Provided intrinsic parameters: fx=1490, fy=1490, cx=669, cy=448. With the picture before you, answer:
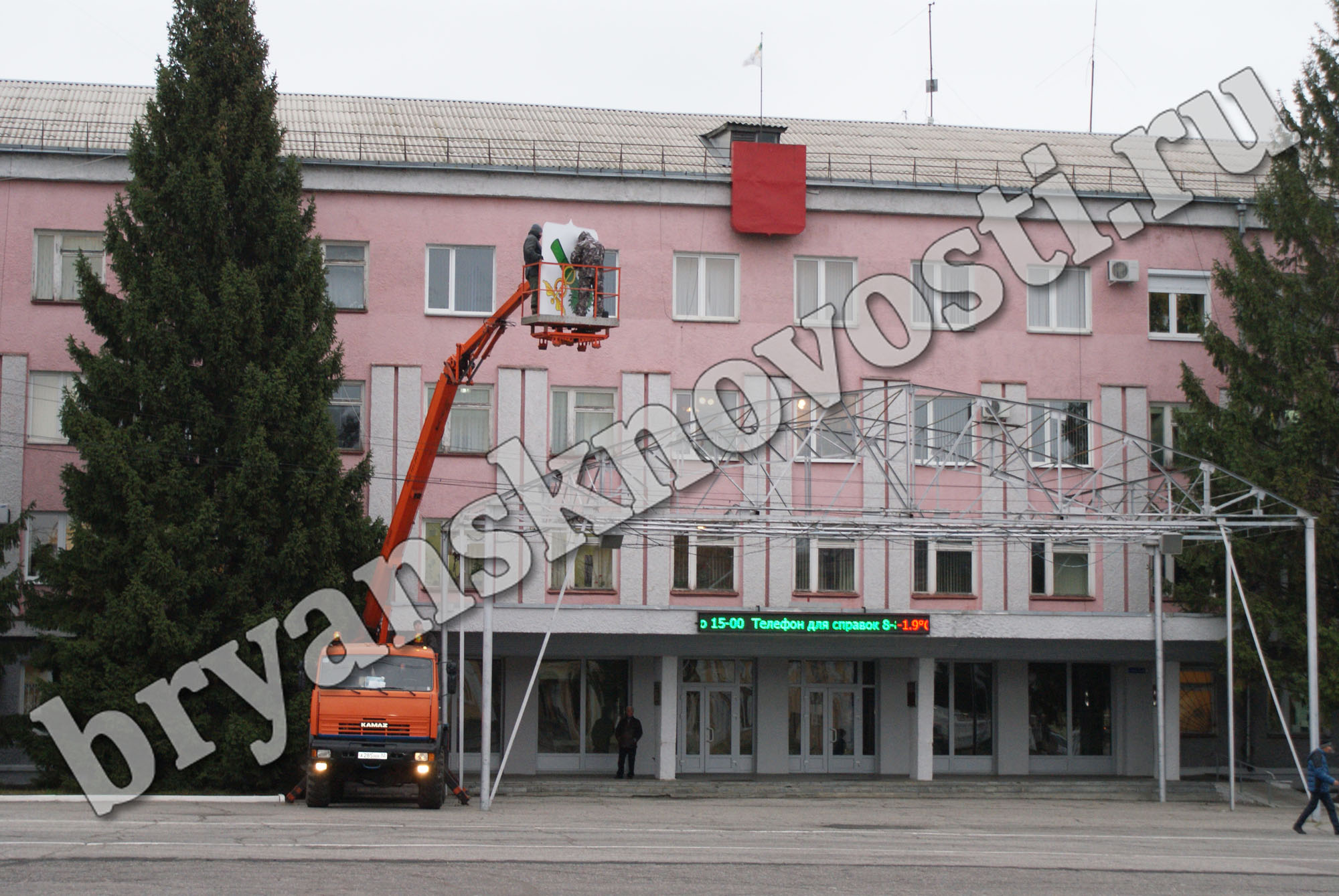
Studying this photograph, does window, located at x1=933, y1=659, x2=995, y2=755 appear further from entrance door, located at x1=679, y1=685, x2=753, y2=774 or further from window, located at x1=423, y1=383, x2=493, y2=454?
window, located at x1=423, y1=383, x2=493, y2=454

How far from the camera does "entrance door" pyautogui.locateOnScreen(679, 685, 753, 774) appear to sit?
1351 inches

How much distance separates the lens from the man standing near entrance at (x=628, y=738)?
32219 millimetres

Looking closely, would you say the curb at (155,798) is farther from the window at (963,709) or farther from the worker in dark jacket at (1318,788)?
the worker in dark jacket at (1318,788)

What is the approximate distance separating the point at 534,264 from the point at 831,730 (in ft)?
60.6

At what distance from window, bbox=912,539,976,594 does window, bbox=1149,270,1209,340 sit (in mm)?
7043

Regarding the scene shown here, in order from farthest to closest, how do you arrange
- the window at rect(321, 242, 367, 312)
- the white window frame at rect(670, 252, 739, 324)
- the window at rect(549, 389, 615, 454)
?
the white window frame at rect(670, 252, 739, 324)
the window at rect(549, 389, 615, 454)
the window at rect(321, 242, 367, 312)

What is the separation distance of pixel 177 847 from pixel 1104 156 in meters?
30.0

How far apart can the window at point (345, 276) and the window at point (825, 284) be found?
9700 mm

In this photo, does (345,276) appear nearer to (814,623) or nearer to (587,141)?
(587,141)

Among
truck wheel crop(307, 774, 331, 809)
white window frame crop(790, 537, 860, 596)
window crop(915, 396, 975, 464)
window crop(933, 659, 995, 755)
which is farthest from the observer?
window crop(933, 659, 995, 755)

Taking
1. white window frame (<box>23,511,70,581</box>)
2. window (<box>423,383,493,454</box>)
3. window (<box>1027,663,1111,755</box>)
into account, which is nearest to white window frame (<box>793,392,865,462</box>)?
window (<box>423,383,493,454</box>)

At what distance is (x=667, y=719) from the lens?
32656 millimetres

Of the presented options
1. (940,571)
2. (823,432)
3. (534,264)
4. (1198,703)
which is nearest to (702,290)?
(823,432)

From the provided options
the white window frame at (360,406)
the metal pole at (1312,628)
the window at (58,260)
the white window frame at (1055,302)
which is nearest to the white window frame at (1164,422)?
the white window frame at (1055,302)
